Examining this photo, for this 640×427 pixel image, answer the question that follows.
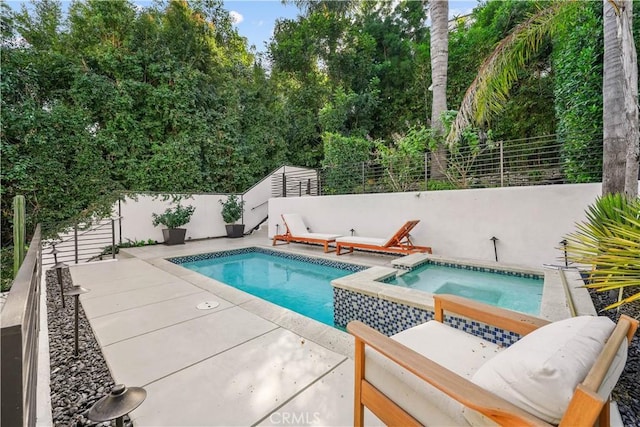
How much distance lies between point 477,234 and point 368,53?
1118 centimetres

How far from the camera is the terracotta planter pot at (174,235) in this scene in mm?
8781

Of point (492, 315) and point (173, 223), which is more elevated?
point (173, 223)

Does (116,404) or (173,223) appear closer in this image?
(116,404)

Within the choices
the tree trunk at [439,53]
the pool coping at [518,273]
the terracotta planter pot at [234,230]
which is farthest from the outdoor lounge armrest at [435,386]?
the terracotta planter pot at [234,230]

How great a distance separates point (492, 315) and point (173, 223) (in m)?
9.06

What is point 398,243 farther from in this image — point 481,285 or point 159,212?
point 159,212

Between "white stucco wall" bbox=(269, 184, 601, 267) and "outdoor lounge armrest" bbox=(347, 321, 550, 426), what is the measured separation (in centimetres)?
417

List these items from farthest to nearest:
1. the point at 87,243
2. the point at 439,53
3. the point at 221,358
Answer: the point at 87,243 < the point at 439,53 < the point at 221,358

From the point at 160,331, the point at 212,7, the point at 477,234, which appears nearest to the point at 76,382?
the point at 160,331

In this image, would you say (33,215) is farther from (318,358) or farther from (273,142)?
(318,358)

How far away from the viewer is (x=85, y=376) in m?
2.16

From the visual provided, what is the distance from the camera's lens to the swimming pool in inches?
174

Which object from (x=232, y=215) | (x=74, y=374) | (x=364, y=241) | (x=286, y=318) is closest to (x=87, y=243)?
(x=232, y=215)

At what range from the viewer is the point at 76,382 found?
2090 millimetres
